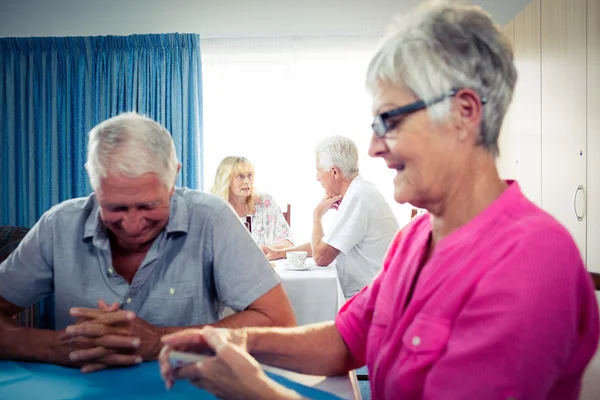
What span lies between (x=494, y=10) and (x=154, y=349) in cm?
429

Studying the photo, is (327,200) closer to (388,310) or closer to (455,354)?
(388,310)

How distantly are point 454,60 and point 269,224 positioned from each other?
2.82 meters

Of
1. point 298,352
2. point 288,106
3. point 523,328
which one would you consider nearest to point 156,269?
point 298,352

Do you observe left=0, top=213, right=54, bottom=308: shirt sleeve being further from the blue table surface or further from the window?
the window

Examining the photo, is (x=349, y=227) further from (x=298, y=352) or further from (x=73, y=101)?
(x=73, y=101)

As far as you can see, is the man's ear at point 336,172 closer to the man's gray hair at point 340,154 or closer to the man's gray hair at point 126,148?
the man's gray hair at point 340,154

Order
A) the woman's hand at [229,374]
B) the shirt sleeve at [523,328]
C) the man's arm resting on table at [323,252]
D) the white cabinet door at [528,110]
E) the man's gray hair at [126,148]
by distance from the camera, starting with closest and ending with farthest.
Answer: the shirt sleeve at [523,328], the woman's hand at [229,374], the man's gray hair at [126,148], the man's arm resting on table at [323,252], the white cabinet door at [528,110]

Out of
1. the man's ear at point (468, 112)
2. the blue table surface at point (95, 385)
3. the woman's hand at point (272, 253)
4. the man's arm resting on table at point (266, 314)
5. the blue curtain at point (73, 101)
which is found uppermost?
the blue curtain at point (73, 101)

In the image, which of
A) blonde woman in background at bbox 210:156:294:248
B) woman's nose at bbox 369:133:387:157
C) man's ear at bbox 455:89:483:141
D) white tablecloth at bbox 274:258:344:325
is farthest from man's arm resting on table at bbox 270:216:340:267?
man's ear at bbox 455:89:483:141

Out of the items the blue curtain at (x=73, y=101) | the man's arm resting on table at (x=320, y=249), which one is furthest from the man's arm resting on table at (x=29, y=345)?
the blue curtain at (x=73, y=101)

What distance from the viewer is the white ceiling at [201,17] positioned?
448 centimetres

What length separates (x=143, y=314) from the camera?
4.27 ft

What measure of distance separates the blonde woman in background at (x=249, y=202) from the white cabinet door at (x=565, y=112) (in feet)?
5.60

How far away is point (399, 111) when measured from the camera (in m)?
0.87
